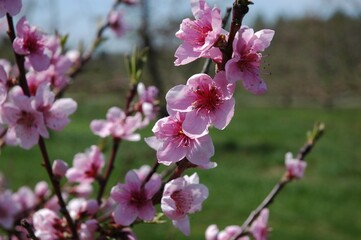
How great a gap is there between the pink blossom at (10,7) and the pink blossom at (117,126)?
15.4 inches

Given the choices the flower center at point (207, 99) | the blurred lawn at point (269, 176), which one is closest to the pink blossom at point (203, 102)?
the flower center at point (207, 99)

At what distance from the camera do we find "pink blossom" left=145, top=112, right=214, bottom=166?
634 millimetres

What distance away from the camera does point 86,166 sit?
1068 mm

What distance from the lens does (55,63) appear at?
1174 mm

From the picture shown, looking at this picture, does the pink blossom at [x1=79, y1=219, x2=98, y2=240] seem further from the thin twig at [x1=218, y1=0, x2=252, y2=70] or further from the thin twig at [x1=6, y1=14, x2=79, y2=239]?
the thin twig at [x1=218, y1=0, x2=252, y2=70]

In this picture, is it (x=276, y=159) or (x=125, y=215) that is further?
(x=276, y=159)

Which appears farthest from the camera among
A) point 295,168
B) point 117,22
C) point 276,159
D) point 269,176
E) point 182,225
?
point 276,159

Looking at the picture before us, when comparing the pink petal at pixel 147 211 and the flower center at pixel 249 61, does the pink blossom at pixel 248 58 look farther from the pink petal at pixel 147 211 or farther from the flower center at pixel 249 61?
the pink petal at pixel 147 211

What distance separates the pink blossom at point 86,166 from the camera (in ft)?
3.48

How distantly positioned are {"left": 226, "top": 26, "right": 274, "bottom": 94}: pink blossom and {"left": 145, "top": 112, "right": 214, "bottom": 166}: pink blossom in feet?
0.28

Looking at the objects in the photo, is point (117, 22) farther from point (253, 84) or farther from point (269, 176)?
point (269, 176)

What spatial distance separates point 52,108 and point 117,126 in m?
0.25

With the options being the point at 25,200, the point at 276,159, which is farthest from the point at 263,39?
the point at 276,159

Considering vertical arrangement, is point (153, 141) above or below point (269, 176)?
above
